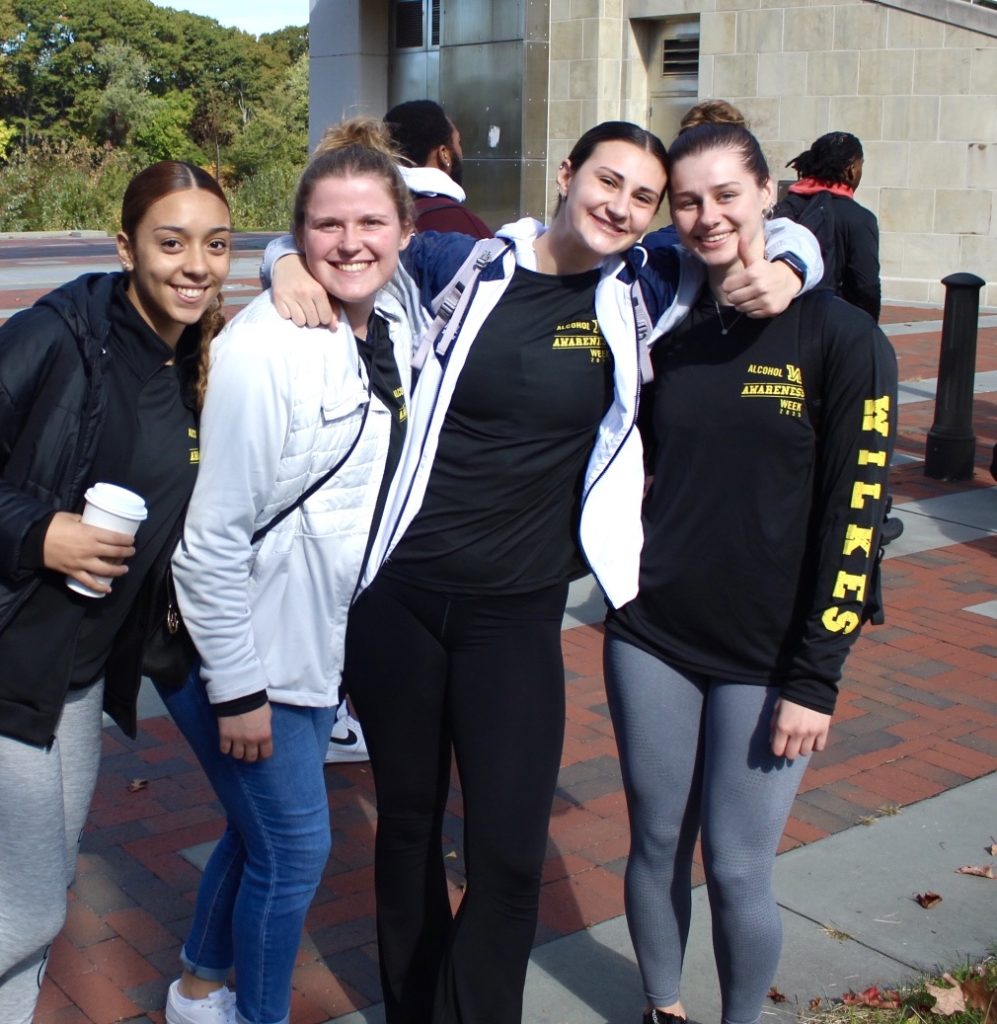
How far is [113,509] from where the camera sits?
2.34m

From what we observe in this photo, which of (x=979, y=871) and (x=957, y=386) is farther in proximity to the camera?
(x=957, y=386)

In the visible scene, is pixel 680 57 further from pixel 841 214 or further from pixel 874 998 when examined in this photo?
pixel 874 998

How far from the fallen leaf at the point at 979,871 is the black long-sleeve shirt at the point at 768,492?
1622 millimetres

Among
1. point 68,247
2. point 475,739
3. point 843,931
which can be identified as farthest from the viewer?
point 68,247

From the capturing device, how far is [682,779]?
2941mm

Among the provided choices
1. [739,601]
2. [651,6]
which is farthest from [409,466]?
[651,6]

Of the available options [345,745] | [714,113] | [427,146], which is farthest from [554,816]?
[427,146]

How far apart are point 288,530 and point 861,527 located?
108 centimetres

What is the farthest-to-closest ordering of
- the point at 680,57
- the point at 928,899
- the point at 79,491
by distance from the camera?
1. the point at 680,57
2. the point at 928,899
3. the point at 79,491

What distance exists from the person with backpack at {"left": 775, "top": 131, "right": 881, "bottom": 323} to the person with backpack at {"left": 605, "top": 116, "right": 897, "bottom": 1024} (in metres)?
3.91

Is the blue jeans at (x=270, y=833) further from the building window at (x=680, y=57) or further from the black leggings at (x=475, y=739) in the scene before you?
the building window at (x=680, y=57)

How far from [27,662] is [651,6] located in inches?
803

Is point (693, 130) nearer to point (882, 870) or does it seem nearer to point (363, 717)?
point (363, 717)

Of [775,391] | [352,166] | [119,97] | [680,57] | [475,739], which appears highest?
[119,97]
